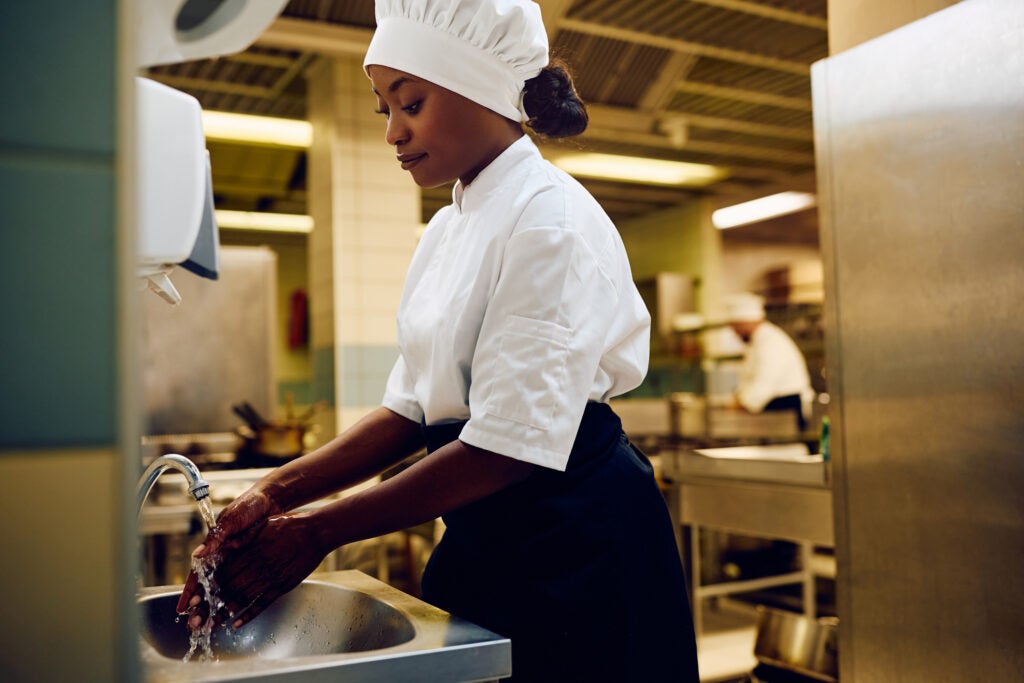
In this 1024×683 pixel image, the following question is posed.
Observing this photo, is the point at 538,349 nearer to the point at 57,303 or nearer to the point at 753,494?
the point at 57,303

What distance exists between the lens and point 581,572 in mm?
1026

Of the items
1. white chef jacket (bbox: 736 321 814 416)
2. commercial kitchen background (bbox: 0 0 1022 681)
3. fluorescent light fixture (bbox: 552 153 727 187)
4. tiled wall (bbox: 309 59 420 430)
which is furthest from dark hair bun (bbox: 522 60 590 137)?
fluorescent light fixture (bbox: 552 153 727 187)

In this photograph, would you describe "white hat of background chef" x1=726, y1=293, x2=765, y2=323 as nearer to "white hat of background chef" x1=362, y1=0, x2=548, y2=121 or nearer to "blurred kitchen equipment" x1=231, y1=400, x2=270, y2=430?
"blurred kitchen equipment" x1=231, y1=400, x2=270, y2=430

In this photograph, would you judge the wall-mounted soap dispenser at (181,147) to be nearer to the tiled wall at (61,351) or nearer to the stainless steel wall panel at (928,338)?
the tiled wall at (61,351)

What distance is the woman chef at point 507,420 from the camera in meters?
0.95

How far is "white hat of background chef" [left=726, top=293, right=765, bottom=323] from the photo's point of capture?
18.8ft

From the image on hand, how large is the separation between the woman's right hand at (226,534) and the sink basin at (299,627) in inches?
4.2

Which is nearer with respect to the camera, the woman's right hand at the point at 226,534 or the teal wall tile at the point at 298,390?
the woman's right hand at the point at 226,534

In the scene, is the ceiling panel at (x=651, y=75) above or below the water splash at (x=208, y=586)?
above

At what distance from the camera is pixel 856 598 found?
1.76 meters

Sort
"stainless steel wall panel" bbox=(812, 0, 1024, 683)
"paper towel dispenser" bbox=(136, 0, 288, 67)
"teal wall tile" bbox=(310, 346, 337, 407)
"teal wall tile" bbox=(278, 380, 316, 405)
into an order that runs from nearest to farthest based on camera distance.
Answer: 1. "paper towel dispenser" bbox=(136, 0, 288, 67)
2. "stainless steel wall panel" bbox=(812, 0, 1024, 683)
3. "teal wall tile" bbox=(310, 346, 337, 407)
4. "teal wall tile" bbox=(278, 380, 316, 405)

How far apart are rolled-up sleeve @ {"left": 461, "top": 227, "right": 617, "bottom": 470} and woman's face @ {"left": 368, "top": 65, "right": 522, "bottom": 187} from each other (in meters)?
0.17

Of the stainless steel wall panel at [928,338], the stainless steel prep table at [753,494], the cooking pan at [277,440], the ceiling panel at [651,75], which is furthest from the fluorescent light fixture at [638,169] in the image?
the stainless steel wall panel at [928,338]

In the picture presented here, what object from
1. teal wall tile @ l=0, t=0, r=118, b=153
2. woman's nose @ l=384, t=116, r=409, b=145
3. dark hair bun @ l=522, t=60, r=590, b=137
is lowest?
teal wall tile @ l=0, t=0, r=118, b=153
